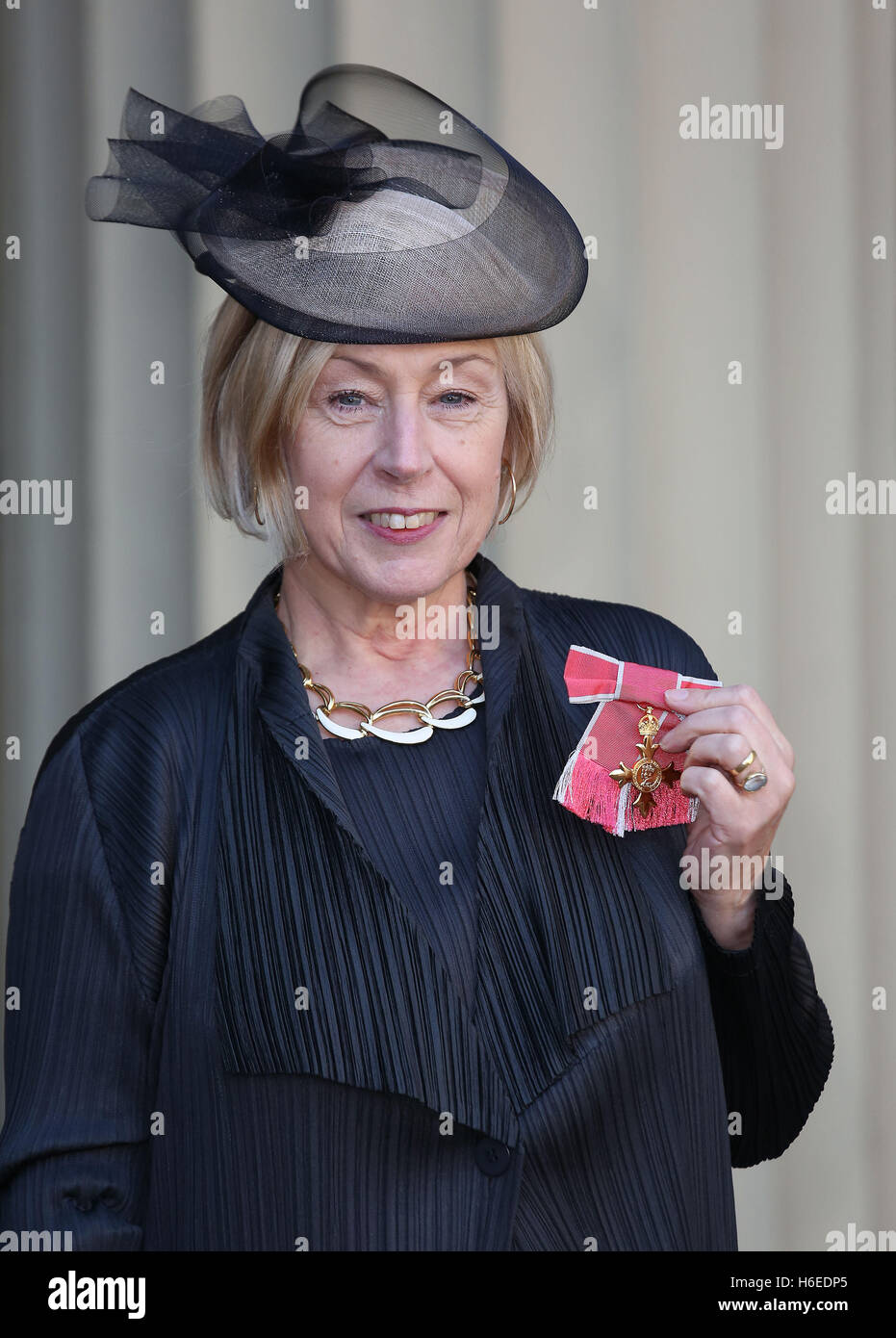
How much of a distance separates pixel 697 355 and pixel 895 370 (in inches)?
10.5

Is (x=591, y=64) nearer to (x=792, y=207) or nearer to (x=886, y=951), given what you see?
(x=792, y=207)

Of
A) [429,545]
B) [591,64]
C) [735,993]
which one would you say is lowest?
[735,993]

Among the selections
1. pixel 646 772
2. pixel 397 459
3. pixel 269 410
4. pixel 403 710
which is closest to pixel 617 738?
pixel 646 772

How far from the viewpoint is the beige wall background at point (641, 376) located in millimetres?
2018

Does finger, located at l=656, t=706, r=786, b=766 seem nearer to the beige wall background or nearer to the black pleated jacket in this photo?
the black pleated jacket

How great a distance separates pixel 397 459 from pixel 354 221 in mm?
216

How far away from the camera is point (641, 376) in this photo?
208 cm

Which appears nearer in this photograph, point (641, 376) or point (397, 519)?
point (397, 519)

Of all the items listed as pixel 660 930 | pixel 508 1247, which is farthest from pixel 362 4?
pixel 508 1247

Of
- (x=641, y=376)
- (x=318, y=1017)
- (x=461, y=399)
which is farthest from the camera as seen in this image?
(x=641, y=376)

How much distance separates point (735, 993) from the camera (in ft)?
4.41

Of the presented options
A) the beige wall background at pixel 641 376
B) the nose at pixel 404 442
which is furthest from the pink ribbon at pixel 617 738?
the beige wall background at pixel 641 376

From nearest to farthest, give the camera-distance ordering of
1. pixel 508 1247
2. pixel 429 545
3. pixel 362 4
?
pixel 508 1247 → pixel 429 545 → pixel 362 4

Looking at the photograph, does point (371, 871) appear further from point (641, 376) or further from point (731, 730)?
point (641, 376)
